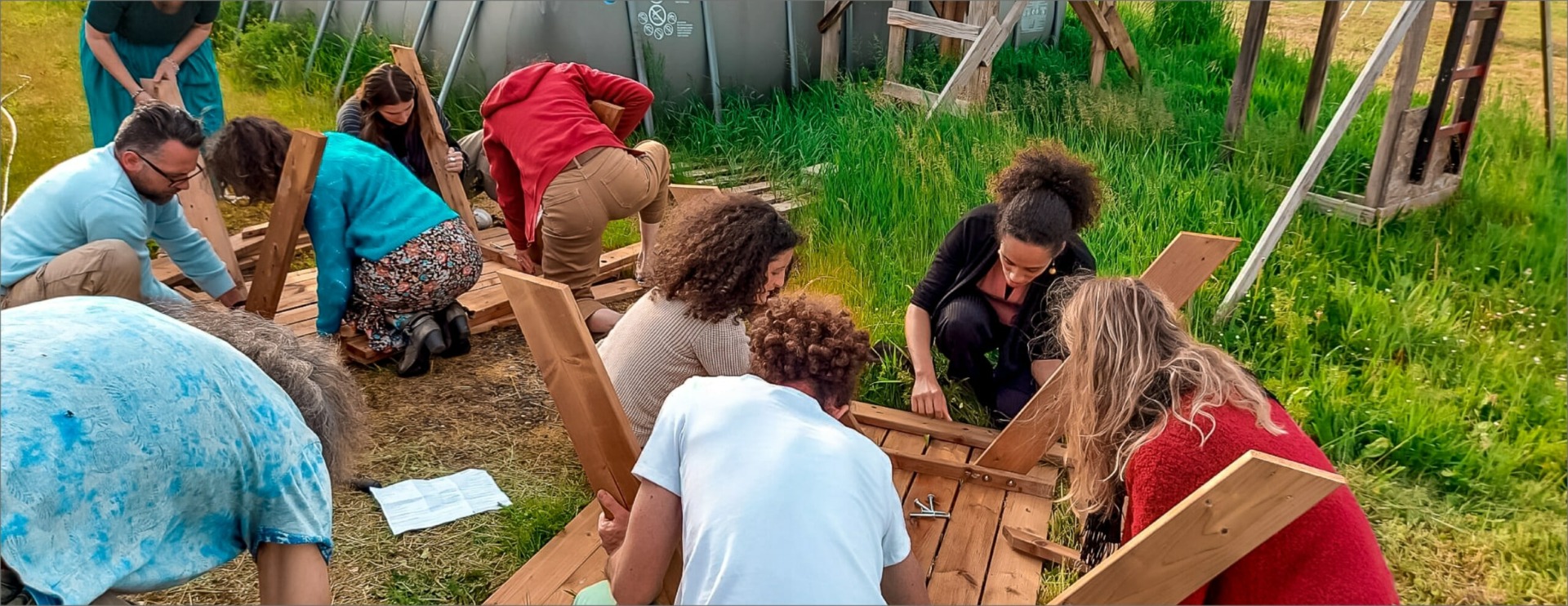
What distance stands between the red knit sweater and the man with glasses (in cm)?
331

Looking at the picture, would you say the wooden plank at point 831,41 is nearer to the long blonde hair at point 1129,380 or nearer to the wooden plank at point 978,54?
the wooden plank at point 978,54

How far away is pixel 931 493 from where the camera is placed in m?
3.51

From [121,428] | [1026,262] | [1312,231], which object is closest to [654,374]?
[1026,262]

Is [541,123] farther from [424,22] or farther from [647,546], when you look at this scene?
[424,22]

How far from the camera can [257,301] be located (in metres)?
4.36

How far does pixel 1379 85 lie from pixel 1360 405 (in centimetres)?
503

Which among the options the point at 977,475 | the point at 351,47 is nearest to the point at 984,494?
the point at 977,475

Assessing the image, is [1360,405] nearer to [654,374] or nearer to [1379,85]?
[654,374]

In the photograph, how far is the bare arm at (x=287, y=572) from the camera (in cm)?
188

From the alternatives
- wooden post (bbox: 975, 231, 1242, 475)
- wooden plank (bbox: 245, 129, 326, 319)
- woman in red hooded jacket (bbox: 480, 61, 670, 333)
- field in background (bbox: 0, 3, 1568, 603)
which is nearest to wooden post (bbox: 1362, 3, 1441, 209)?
field in background (bbox: 0, 3, 1568, 603)

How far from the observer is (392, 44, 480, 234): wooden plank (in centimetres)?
500

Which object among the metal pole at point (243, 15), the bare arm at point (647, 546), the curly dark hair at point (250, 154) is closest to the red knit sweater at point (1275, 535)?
the bare arm at point (647, 546)

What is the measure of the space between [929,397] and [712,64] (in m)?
4.93

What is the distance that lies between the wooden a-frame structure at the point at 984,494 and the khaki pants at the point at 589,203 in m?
1.43
